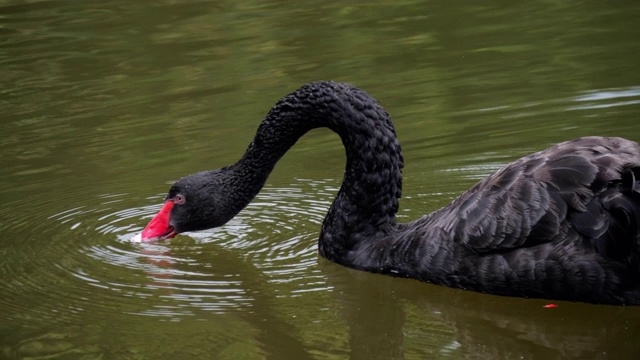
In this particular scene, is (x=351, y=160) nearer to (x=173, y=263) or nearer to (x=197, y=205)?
(x=197, y=205)

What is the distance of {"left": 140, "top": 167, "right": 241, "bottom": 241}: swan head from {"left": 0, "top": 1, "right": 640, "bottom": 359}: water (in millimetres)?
184

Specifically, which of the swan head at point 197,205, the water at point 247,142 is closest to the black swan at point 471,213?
the swan head at point 197,205

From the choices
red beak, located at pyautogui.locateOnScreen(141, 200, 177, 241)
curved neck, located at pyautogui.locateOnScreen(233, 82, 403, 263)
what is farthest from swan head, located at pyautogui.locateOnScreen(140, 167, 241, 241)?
curved neck, located at pyautogui.locateOnScreen(233, 82, 403, 263)

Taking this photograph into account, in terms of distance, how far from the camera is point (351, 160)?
6582mm

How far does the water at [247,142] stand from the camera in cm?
550

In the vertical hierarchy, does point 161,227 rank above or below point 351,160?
below

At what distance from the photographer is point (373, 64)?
10.6 meters

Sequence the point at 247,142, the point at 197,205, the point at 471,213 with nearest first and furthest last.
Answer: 1. the point at 471,213
2. the point at 197,205
3. the point at 247,142

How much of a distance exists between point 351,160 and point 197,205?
89 centimetres

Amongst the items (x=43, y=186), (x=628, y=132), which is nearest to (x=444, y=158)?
(x=628, y=132)

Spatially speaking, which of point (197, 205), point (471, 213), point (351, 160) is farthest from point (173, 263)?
point (471, 213)

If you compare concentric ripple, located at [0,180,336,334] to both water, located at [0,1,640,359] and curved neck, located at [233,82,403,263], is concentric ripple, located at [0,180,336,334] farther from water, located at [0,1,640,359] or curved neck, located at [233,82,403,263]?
curved neck, located at [233,82,403,263]

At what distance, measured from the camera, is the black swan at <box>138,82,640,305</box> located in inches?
212

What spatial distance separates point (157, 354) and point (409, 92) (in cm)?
478
